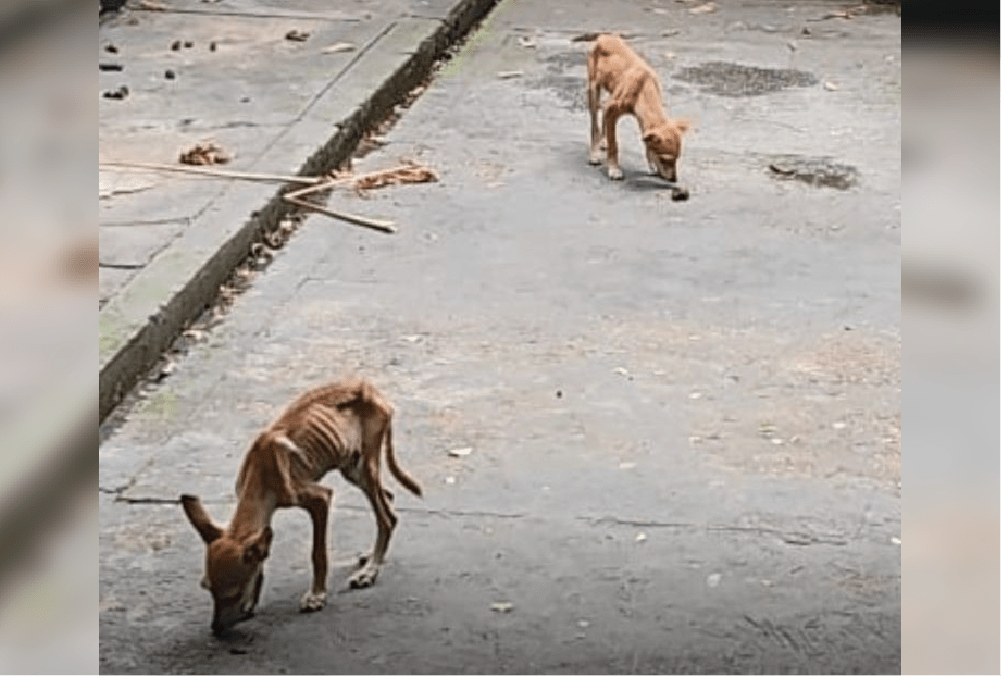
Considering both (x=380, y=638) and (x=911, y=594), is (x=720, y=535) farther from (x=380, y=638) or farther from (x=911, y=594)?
(x=911, y=594)

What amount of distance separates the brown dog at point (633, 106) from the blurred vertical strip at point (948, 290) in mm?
4669

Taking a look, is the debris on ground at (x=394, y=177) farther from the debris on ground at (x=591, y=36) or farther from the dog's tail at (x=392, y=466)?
the dog's tail at (x=392, y=466)

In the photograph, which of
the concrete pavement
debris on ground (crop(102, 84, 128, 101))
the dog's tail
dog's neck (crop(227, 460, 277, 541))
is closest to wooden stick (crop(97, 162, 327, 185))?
the concrete pavement

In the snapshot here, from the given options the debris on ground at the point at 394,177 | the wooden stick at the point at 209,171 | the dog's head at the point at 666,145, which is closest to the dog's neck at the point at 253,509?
the wooden stick at the point at 209,171

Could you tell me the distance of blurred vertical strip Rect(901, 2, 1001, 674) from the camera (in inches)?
58.2

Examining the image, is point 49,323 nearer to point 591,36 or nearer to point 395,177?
point 395,177

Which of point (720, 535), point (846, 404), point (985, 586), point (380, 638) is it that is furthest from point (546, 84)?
point (985, 586)

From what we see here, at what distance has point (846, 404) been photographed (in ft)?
15.3

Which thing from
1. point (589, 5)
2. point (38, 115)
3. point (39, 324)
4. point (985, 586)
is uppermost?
point (38, 115)

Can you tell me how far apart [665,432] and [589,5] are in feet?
18.7

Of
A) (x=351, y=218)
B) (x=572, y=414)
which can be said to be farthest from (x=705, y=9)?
(x=572, y=414)

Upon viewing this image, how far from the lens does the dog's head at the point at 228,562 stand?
10.7 ft

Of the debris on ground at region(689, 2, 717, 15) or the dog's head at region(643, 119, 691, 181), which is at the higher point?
the dog's head at region(643, 119, 691, 181)

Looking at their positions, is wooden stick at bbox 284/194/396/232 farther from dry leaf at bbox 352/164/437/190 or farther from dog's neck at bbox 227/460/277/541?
dog's neck at bbox 227/460/277/541
